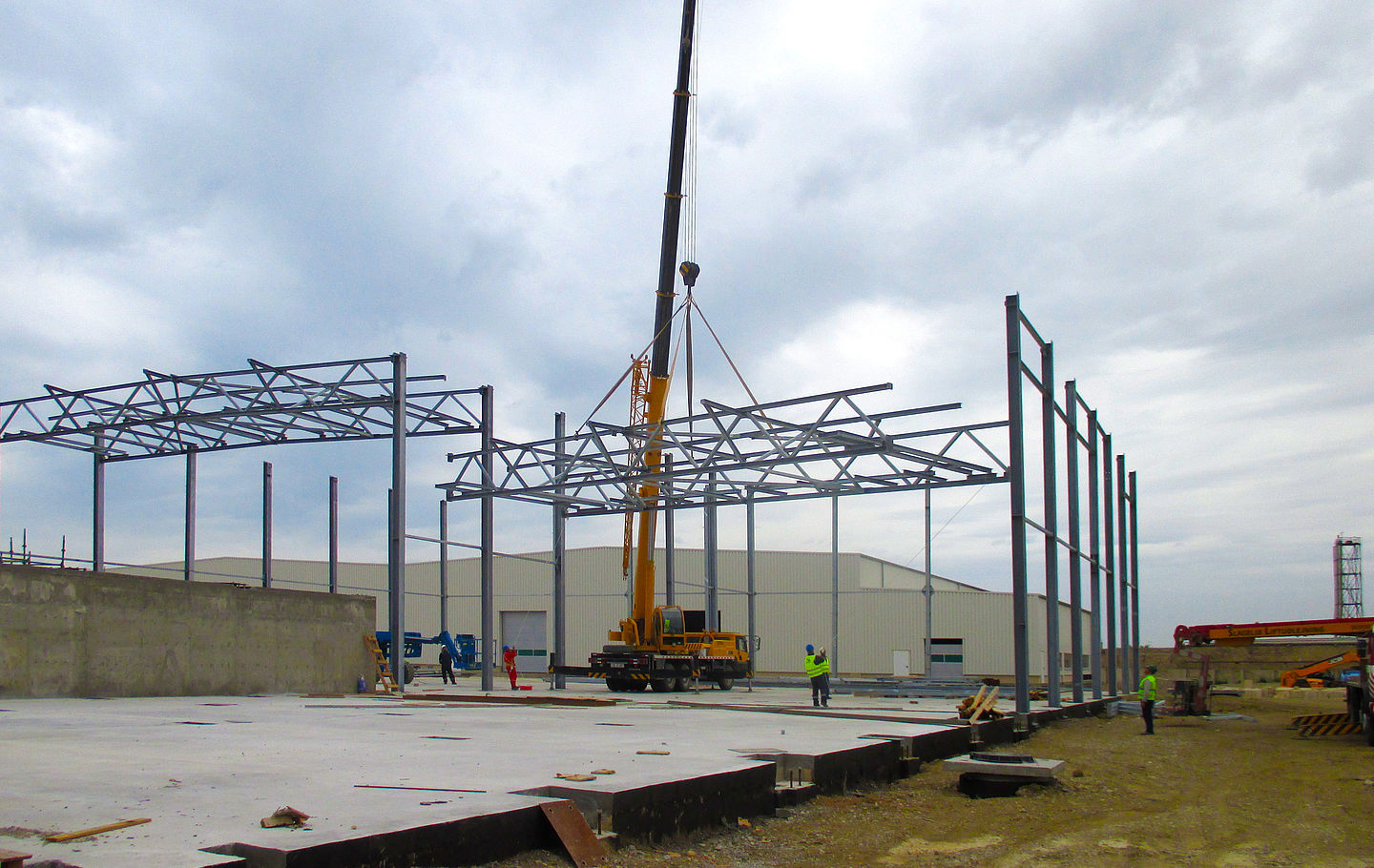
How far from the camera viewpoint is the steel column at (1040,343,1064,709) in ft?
68.5

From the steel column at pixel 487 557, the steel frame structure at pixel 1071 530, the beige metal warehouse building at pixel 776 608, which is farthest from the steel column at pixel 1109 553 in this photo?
the beige metal warehouse building at pixel 776 608

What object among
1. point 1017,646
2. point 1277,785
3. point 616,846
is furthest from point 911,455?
point 616,846

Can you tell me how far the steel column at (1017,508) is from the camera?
18.8 meters

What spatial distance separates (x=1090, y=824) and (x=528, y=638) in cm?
5069

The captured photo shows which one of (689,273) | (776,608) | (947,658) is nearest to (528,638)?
(776,608)

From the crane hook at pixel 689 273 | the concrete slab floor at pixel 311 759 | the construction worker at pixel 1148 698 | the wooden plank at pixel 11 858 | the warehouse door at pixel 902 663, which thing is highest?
the crane hook at pixel 689 273

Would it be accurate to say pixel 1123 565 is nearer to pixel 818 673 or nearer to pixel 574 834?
pixel 818 673

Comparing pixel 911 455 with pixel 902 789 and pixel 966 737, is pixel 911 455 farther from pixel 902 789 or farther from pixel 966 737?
pixel 902 789

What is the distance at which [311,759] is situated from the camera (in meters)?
10.3

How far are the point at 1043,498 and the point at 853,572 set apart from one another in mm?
36529

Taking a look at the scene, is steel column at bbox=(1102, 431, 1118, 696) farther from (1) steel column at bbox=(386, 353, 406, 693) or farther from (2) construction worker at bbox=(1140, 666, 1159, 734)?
(1) steel column at bbox=(386, 353, 406, 693)

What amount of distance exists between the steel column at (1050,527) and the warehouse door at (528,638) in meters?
39.1

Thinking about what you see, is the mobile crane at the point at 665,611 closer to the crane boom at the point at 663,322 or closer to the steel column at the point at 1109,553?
the crane boom at the point at 663,322

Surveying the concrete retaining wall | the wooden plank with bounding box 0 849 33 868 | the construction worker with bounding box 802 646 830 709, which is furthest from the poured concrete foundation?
the construction worker with bounding box 802 646 830 709
